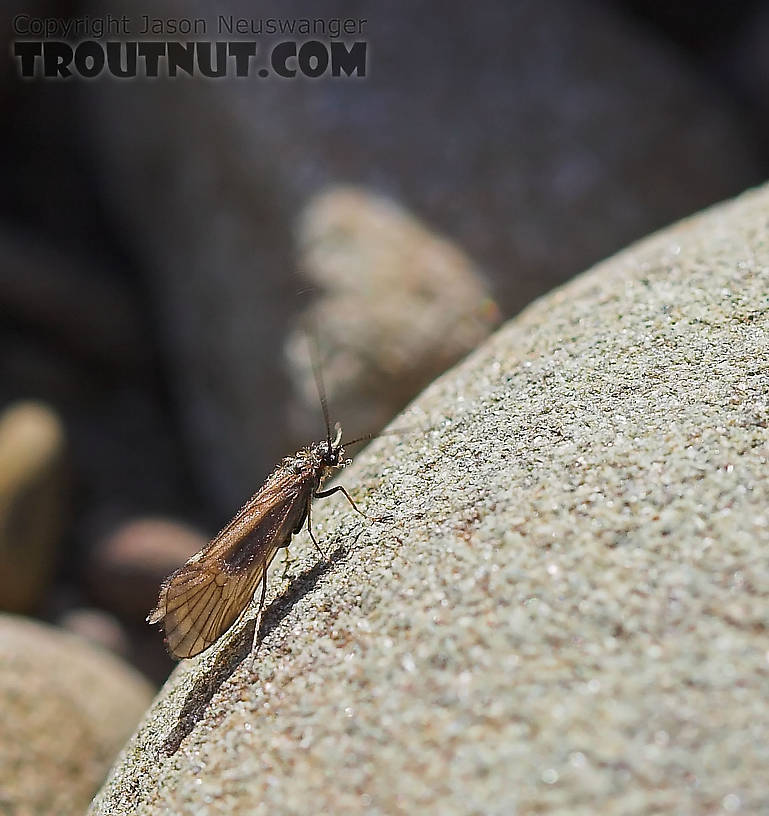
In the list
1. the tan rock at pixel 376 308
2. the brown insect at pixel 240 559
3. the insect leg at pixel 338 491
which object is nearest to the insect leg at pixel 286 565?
the brown insect at pixel 240 559

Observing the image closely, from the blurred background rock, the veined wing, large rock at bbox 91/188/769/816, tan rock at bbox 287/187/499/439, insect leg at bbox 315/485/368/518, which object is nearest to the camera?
large rock at bbox 91/188/769/816

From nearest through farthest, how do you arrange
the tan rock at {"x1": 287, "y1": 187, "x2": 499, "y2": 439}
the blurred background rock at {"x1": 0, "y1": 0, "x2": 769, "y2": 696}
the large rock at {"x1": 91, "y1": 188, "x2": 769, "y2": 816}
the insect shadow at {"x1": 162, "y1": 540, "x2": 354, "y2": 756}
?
the large rock at {"x1": 91, "y1": 188, "x2": 769, "y2": 816}
the insect shadow at {"x1": 162, "y1": 540, "x2": 354, "y2": 756}
the tan rock at {"x1": 287, "y1": 187, "x2": 499, "y2": 439}
the blurred background rock at {"x1": 0, "y1": 0, "x2": 769, "y2": 696}

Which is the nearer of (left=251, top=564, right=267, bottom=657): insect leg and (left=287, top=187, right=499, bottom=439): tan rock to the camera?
(left=251, top=564, right=267, bottom=657): insect leg

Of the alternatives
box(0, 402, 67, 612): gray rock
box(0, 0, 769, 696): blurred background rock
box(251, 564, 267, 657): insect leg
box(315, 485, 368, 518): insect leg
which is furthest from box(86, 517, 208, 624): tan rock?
box(251, 564, 267, 657): insect leg

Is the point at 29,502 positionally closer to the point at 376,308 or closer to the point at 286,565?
the point at 376,308

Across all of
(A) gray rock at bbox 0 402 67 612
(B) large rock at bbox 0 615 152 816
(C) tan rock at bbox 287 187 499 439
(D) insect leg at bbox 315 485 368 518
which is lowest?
(B) large rock at bbox 0 615 152 816

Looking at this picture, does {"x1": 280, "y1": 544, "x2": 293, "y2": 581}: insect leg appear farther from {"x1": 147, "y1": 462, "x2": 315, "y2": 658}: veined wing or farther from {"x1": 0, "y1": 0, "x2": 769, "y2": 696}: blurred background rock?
{"x1": 0, "y1": 0, "x2": 769, "y2": 696}: blurred background rock

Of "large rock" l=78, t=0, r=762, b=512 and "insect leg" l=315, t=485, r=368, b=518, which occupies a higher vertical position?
"large rock" l=78, t=0, r=762, b=512

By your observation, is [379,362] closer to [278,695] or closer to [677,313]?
[677,313]
